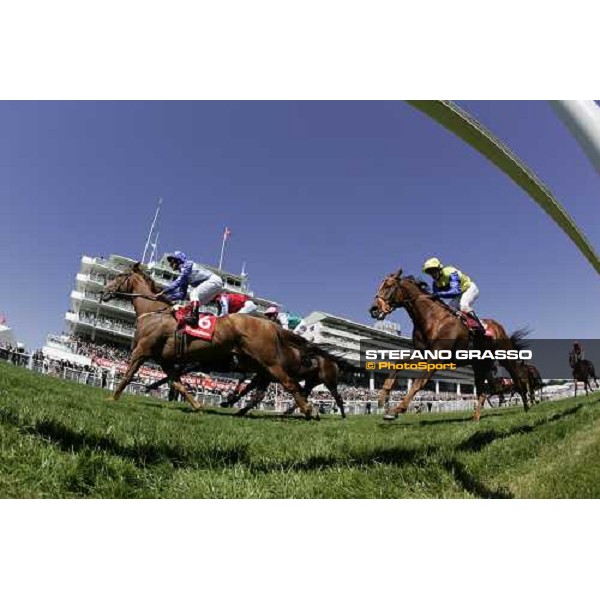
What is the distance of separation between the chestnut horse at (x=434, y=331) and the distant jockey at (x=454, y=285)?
0.15m

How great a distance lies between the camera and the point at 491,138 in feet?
1.97

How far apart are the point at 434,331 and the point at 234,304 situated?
1906mm

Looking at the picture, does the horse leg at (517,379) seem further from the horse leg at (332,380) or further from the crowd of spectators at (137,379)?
the horse leg at (332,380)

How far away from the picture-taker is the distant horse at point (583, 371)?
8.31 ft

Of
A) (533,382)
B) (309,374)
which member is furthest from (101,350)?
(533,382)

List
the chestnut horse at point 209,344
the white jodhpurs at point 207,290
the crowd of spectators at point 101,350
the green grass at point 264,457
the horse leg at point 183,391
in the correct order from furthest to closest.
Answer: the chestnut horse at point 209,344 → the white jodhpurs at point 207,290 → the horse leg at point 183,391 → the crowd of spectators at point 101,350 → the green grass at point 264,457

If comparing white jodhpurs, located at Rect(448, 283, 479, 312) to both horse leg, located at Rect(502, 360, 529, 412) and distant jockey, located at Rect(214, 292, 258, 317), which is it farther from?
distant jockey, located at Rect(214, 292, 258, 317)

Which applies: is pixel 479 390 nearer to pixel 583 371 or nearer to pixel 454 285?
pixel 583 371

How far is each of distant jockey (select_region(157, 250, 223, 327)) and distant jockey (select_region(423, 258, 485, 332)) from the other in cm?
166

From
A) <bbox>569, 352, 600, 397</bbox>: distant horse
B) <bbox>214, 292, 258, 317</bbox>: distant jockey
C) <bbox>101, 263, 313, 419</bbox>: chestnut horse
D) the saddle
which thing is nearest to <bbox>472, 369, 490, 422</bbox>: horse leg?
the saddle

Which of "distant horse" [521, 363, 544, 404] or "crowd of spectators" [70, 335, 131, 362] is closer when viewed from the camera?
"distant horse" [521, 363, 544, 404]

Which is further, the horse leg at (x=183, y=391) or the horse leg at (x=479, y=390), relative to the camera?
the horse leg at (x=183, y=391)

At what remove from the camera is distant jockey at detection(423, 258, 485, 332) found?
8.79 feet

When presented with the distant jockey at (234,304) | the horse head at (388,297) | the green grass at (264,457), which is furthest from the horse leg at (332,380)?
the green grass at (264,457)
